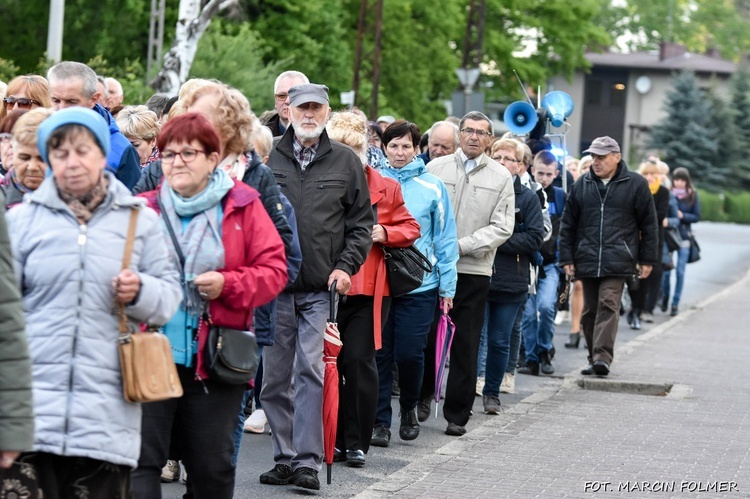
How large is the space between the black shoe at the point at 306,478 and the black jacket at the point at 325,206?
3.04 ft

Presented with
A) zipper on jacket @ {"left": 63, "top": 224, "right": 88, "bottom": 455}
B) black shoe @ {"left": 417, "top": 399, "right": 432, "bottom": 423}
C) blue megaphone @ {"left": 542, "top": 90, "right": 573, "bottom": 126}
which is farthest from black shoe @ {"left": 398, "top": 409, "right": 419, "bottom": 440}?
blue megaphone @ {"left": 542, "top": 90, "right": 573, "bottom": 126}

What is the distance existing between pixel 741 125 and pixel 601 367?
72.6 meters

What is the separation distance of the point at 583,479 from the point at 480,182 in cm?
265

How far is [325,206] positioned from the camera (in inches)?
295

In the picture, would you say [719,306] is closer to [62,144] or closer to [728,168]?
[62,144]

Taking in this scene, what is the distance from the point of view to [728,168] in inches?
3142

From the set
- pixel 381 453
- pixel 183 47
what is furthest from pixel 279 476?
pixel 183 47

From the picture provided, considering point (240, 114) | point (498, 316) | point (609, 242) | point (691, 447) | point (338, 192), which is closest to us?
point (240, 114)

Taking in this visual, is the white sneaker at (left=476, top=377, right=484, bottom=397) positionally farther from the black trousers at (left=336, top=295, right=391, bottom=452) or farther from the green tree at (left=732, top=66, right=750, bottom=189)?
the green tree at (left=732, top=66, right=750, bottom=189)

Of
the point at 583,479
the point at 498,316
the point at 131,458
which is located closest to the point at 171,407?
the point at 131,458

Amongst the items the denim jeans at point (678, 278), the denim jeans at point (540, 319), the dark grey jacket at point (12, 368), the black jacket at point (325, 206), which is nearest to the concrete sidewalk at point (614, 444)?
the denim jeans at point (540, 319)

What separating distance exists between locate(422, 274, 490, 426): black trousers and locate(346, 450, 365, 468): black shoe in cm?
148

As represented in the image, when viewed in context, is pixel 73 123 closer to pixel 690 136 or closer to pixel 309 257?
pixel 309 257

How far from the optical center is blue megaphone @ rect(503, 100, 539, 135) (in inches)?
585
